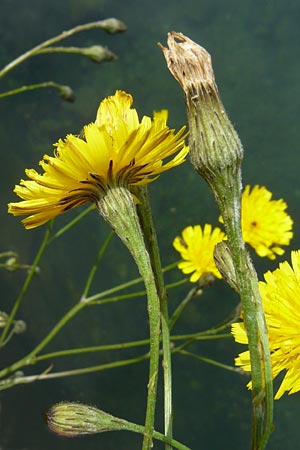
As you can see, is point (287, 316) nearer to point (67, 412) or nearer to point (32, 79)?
point (67, 412)

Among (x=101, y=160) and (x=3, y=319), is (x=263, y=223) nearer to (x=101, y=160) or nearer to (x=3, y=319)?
(x=3, y=319)

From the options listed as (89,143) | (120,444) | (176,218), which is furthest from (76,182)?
(120,444)

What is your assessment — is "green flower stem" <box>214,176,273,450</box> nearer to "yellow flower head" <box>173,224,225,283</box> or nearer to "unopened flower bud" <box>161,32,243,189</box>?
"unopened flower bud" <box>161,32,243,189</box>

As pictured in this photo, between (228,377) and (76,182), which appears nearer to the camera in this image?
(76,182)

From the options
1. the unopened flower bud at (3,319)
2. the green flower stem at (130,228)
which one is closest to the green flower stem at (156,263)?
the green flower stem at (130,228)

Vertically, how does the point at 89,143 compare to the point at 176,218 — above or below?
below

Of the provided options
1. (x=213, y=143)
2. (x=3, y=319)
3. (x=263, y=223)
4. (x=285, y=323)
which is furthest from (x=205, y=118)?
(x=263, y=223)
